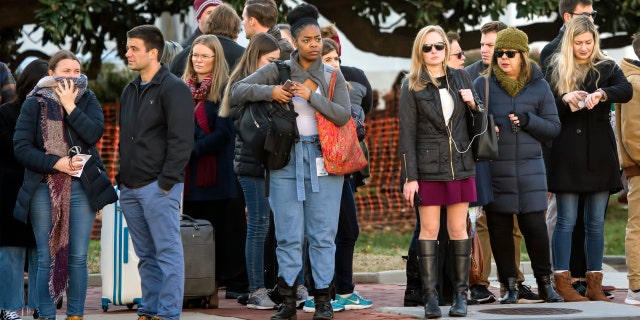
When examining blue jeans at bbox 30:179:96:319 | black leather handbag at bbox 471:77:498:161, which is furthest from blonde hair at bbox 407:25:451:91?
blue jeans at bbox 30:179:96:319

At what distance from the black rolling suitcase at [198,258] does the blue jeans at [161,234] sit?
95cm

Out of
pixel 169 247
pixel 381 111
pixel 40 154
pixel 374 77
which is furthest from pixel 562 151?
pixel 374 77

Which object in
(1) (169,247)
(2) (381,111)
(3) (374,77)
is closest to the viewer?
(1) (169,247)

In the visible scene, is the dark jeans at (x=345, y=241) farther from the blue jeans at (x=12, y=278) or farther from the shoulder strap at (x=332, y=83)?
the blue jeans at (x=12, y=278)

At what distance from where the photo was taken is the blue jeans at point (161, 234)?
8508mm

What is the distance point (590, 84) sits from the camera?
10305 mm

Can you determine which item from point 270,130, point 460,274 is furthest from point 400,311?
point 270,130

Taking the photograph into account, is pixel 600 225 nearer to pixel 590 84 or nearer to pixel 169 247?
pixel 590 84

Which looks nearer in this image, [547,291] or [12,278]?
[12,278]

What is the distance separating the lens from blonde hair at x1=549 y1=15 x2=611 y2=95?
10.2 metres

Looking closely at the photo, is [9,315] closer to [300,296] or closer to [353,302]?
[300,296]

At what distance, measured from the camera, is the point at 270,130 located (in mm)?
8688

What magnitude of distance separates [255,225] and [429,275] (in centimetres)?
157

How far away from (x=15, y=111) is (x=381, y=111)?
10975 millimetres
